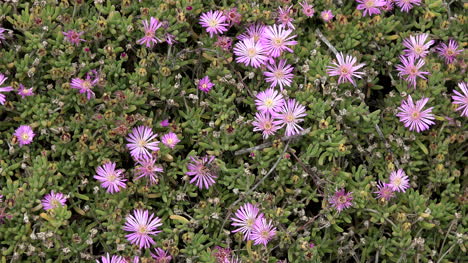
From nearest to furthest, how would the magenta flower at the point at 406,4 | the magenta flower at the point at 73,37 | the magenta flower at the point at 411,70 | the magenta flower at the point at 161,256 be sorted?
the magenta flower at the point at 161,256
the magenta flower at the point at 73,37
the magenta flower at the point at 411,70
the magenta flower at the point at 406,4

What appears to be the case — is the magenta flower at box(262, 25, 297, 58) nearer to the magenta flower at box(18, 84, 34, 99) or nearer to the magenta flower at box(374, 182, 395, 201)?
the magenta flower at box(374, 182, 395, 201)

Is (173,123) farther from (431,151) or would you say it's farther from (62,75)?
(431,151)

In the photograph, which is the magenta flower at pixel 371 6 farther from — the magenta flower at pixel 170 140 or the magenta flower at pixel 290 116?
the magenta flower at pixel 170 140

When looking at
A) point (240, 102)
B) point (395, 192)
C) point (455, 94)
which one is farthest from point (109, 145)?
point (455, 94)

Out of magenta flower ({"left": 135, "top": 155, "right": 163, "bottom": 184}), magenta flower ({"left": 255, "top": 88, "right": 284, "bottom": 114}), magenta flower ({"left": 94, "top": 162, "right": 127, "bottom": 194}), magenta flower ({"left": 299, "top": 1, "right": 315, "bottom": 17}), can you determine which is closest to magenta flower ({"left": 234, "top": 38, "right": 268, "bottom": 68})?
magenta flower ({"left": 255, "top": 88, "right": 284, "bottom": 114})

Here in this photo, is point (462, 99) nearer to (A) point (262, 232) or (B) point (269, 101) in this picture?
(B) point (269, 101)

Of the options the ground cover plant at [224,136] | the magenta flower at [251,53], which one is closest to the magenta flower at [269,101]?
the ground cover plant at [224,136]
